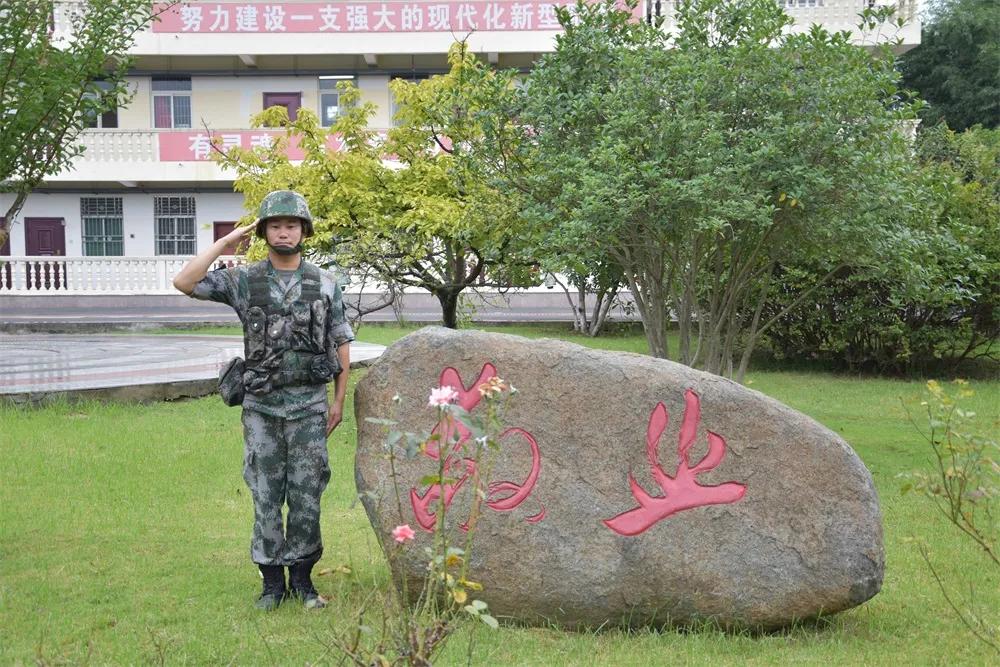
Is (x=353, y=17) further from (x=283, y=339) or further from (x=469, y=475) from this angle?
(x=469, y=475)

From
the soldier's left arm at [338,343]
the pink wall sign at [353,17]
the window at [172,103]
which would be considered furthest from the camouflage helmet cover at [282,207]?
the window at [172,103]

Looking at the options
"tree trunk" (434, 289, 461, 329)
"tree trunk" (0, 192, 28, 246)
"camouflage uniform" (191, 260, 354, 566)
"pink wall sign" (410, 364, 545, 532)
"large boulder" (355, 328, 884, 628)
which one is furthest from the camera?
"tree trunk" (434, 289, 461, 329)

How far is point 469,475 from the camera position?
399cm

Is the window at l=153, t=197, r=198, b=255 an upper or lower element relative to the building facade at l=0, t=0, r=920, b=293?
lower

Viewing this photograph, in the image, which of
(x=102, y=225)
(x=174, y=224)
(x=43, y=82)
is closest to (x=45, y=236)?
(x=102, y=225)

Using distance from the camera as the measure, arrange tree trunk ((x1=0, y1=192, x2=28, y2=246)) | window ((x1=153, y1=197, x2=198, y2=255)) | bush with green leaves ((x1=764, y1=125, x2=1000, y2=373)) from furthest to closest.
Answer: window ((x1=153, y1=197, x2=198, y2=255)), bush with green leaves ((x1=764, y1=125, x2=1000, y2=373)), tree trunk ((x1=0, y1=192, x2=28, y2=246))

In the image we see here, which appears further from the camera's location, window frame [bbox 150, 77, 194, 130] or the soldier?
window frame [bbox 150, 77, 194, 130]

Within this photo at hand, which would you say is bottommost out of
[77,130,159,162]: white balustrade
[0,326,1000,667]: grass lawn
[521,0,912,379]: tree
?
[0,326,1000,667]: grass lawn

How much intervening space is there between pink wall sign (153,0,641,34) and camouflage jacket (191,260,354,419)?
18488 millimetres

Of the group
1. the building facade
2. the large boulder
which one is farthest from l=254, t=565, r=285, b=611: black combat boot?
the building facade

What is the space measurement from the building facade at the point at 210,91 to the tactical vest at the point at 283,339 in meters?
16.7

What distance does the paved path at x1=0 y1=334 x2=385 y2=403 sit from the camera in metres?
9.28

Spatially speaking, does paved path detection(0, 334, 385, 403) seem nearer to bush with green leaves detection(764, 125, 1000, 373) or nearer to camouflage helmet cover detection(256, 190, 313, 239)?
bush with green leaves detection(764, 125, 1000, 373)

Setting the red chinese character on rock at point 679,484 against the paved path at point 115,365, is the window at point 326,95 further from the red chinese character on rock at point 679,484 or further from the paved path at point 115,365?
the red chinese character on rock at point 679,484
